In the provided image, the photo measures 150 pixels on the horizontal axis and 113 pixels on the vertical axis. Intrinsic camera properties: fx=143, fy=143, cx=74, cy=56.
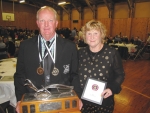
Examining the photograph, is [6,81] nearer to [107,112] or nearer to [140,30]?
[107,112]

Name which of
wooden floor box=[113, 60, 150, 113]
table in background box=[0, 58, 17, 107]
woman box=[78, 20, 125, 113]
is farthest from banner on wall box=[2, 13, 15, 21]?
woman box=[78, 20, 125, 113]

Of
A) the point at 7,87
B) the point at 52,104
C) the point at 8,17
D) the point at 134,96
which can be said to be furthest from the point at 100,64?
the point at 8,17

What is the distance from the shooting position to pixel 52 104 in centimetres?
94

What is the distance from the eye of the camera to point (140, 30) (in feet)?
40.4

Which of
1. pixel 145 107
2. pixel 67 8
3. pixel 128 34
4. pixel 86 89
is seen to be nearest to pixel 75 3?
pixel 67 8

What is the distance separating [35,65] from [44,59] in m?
0.10

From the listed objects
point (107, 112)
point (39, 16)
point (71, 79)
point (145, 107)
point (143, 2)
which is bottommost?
point (145, 107)

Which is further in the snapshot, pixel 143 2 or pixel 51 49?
pixel 143 2

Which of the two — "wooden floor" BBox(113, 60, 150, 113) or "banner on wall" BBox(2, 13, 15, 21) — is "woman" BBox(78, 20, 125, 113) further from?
"banner on wall" BBox(2, 13, 15, 21)

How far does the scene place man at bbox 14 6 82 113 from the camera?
4.23 ft

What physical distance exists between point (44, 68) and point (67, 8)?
1914 centimetres

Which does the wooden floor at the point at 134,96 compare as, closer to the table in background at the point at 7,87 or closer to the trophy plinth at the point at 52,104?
the table in background at the point at 7,87

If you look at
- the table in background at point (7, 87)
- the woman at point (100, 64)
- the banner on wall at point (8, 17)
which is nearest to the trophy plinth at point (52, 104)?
the woman at point (100, 64)

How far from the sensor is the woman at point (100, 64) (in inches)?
61.4
